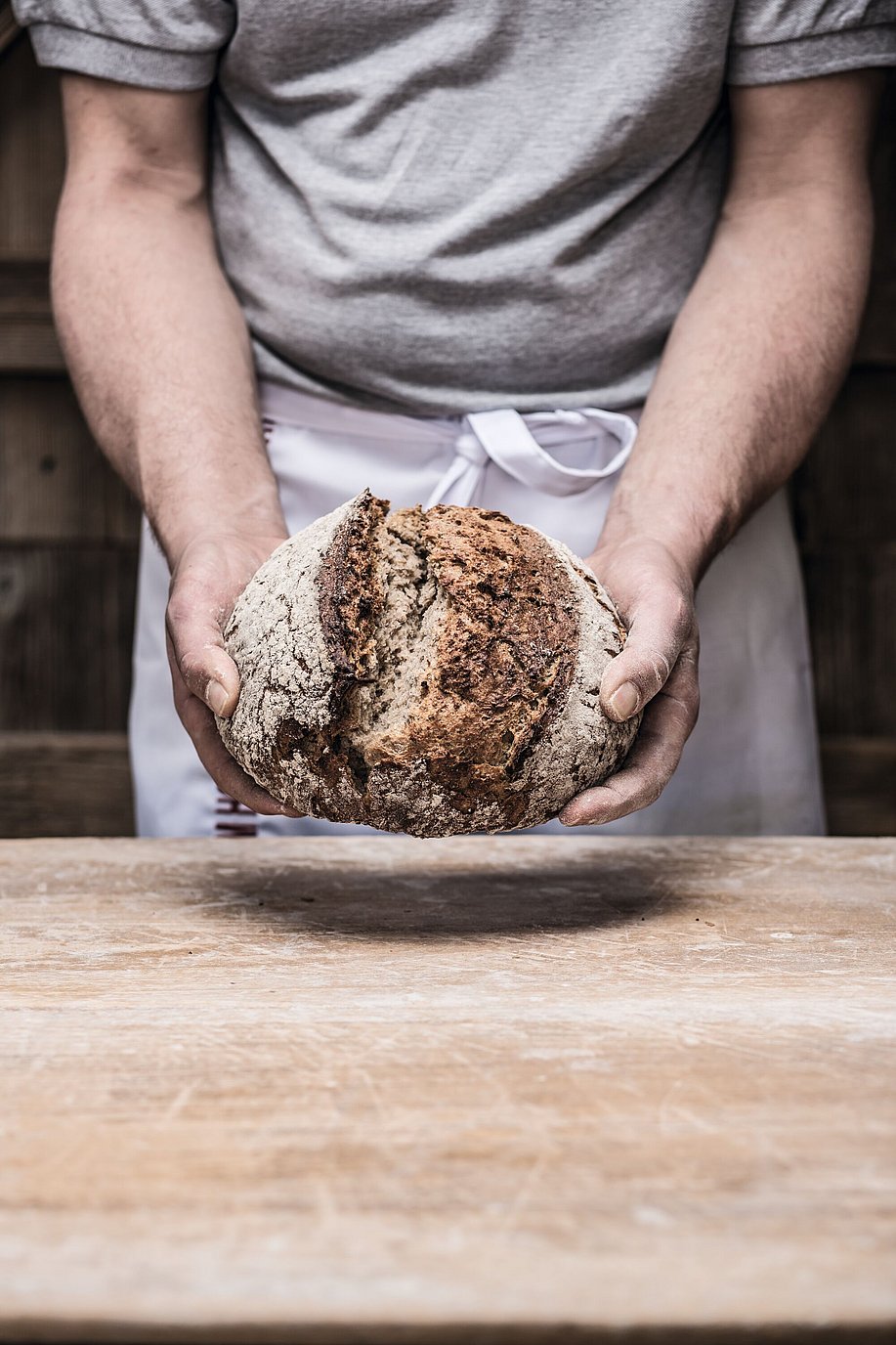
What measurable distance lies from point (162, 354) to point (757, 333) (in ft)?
2.96

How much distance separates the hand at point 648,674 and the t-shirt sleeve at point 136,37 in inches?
39.0

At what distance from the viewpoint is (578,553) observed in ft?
6.87

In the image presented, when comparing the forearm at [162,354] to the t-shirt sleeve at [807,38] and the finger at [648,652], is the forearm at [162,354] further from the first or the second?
the t-shirt sleeve at [807,38]

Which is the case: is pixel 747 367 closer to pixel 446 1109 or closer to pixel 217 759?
pixel 217 759

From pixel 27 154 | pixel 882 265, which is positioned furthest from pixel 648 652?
pixel 27 154

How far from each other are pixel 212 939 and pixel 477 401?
95 centimetres

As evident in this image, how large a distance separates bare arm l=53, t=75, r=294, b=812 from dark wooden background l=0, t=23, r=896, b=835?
769 mm

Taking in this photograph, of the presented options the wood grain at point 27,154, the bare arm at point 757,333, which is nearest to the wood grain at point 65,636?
the wood grain at point 27,154

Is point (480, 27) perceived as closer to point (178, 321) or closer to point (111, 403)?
point (178, 321)

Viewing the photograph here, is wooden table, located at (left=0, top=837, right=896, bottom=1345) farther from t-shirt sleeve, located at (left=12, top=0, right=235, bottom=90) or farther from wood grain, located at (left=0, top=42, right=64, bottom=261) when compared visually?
wood grain, located at (left=0, top=42, right=64, bottom=261)

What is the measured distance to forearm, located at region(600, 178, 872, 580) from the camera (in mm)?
1832

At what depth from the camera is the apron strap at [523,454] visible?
6.41 ft

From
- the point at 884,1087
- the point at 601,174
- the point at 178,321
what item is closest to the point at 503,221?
the point at 601,174

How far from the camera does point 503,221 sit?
75.9 inches
